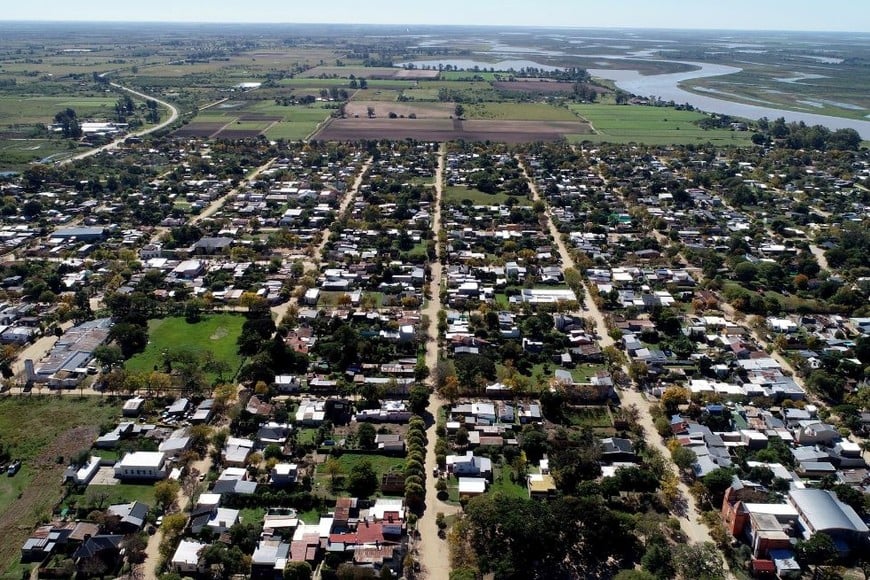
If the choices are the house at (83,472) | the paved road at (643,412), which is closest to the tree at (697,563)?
the paved road at (643,412)

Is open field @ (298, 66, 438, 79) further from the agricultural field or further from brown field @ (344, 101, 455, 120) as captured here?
the agricultural field

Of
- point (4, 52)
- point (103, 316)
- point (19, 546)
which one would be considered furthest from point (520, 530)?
point (4, 52)

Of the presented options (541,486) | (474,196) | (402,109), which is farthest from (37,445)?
(402,109)

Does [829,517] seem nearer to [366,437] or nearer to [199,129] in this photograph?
[366,437]

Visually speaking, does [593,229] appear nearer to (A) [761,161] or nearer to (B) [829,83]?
(A) [761,161]

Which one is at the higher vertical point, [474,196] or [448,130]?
[448,130]
